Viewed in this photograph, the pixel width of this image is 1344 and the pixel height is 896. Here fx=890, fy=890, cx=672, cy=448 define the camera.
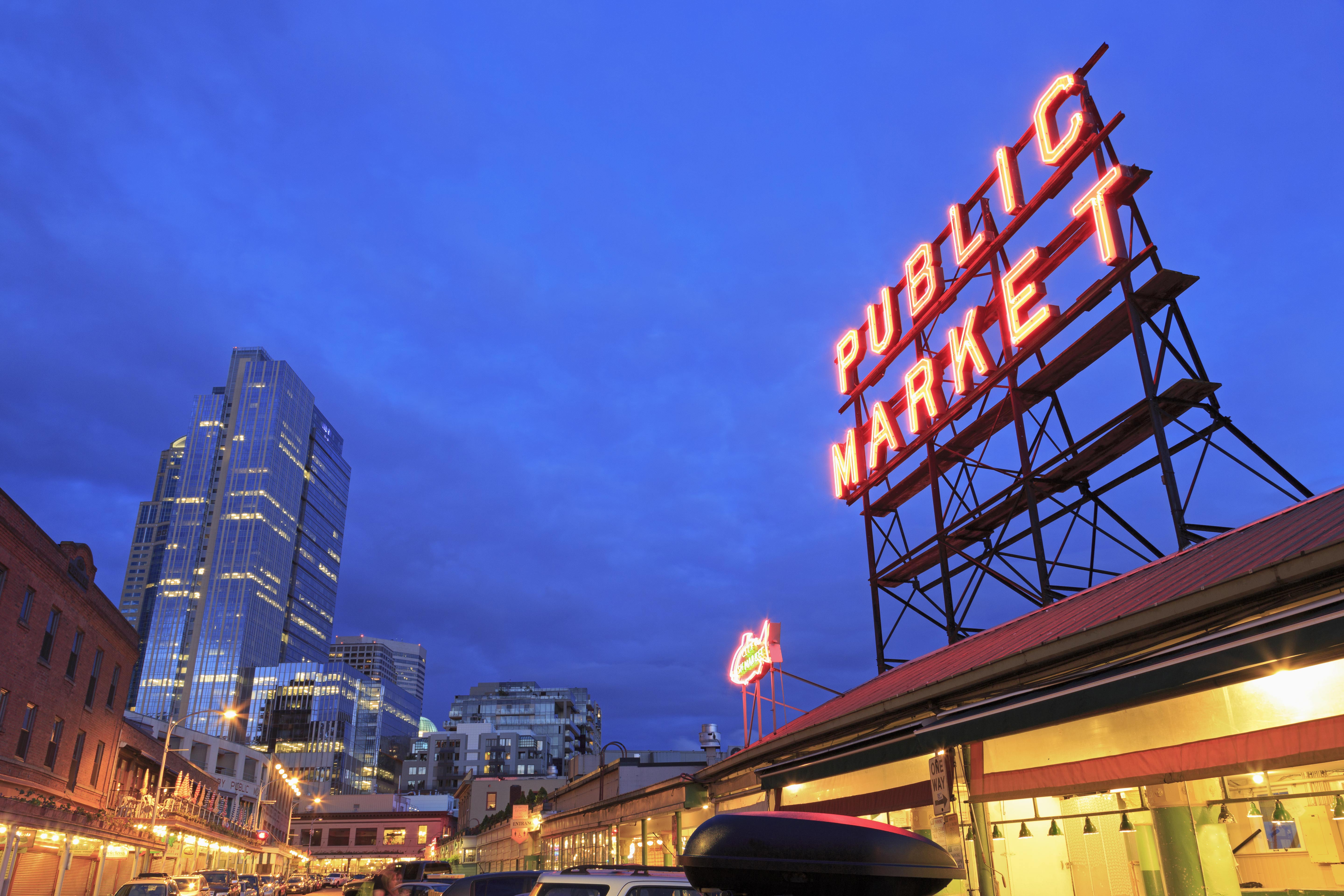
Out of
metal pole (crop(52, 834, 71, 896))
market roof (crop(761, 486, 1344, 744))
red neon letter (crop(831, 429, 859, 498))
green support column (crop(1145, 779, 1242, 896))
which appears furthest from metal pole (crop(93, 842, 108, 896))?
green support column (crop(1145, 779, 1242, 896))

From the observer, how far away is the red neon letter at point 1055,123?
18875 mm

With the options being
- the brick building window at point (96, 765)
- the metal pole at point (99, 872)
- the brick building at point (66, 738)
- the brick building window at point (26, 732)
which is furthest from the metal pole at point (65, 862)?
the brick building window at point (96, 765)

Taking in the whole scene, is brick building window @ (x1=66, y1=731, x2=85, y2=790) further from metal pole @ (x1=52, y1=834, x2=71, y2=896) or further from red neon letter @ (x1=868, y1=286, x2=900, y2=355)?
red neon letter @ (x1=868, y1=286, x2=900, y2=355)

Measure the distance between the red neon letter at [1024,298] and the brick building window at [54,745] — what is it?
1423 inches

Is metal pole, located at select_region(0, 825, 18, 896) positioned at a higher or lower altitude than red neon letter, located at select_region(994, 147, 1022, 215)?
lower

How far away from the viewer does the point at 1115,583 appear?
13555 millimetres

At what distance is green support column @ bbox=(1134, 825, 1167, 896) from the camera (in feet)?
42.4

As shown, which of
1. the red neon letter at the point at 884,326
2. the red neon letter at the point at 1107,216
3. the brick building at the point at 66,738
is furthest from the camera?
the brick building at the point at 66,738

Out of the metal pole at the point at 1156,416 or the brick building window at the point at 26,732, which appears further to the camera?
the brick building window at the point at 26,732

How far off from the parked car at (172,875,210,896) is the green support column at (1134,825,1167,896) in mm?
28338

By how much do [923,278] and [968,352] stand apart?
4.14 meters

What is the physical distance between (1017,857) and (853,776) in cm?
304

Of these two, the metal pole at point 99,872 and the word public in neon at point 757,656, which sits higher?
the word public in neon at point 757,656

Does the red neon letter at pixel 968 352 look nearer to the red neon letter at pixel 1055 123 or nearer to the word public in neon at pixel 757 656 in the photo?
the red neon letter at pixel 1055 123
